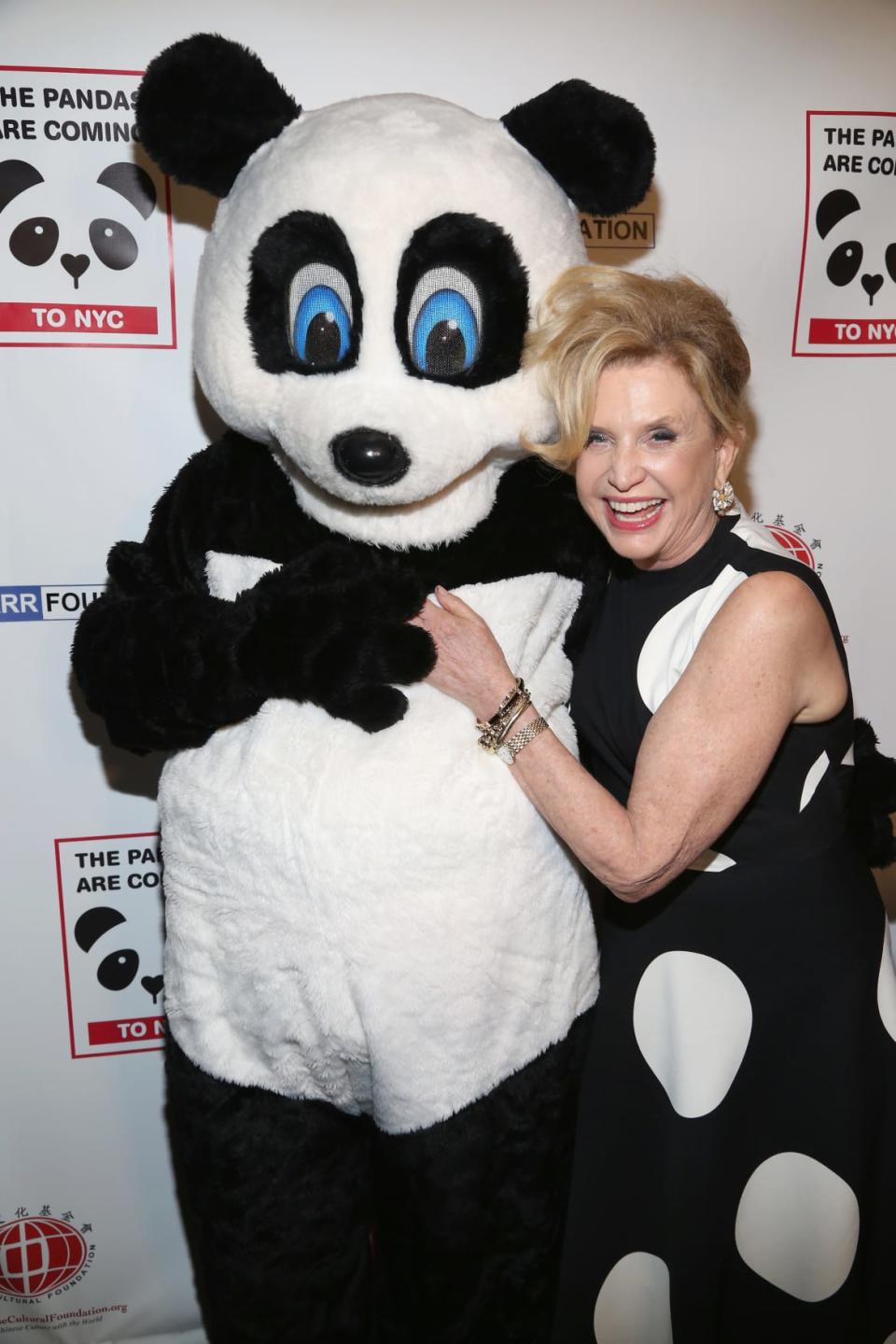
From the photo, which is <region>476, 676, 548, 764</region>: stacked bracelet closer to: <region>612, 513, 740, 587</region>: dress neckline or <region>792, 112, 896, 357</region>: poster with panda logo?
<region>612, 513, 740, 587</region>: dress neckline

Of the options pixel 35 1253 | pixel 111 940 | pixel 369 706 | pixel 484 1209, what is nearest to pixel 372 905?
pixel 369 706

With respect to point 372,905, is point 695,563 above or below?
above

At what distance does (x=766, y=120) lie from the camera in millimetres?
1974

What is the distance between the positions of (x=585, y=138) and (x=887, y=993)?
4.12ft

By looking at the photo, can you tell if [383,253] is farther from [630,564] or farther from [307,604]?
[630,564]

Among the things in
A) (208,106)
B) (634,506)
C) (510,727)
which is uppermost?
(208,106)

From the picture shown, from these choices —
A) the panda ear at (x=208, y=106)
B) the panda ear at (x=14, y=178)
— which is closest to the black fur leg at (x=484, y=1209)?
the panda ear at (x=208, y=106)

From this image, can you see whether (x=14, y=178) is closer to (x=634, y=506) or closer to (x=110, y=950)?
(x=634, y=506)

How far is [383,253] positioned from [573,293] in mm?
253

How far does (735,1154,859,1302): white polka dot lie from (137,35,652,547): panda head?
1013 millimetres

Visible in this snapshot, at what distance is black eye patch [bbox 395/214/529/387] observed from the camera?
1.30 metres

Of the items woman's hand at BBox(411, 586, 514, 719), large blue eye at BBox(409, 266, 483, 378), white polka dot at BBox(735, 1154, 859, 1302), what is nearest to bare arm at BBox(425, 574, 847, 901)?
woman's hand at BBox(411, 586, 514, 719)

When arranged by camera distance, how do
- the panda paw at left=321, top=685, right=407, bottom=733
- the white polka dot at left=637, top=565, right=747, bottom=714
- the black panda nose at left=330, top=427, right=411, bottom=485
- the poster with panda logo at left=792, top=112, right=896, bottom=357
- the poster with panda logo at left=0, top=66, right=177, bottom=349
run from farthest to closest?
the poster with panda logo at left=792, top=112, right=896, bottom=357
the poster with panda logo at left=0, top=66, right=177, bottom=349
the white polka dot at left=637, top=565, right=747, bottom=714
the panda paw at left=321, top=685, right=407, bottom=733
the black panda nose at left=330, top=427, right=411, bottom=485

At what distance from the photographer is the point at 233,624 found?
54.7 inches
